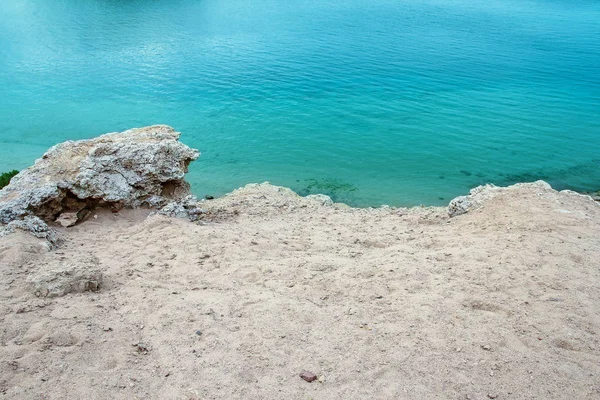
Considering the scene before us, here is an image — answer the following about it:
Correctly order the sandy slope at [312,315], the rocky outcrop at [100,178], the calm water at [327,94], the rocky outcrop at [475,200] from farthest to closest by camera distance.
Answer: the calm water at [327,94] < the rocky outcrop at [475,200] < the rocky outcrop at [100,178] < the sandy slope at [312,315]

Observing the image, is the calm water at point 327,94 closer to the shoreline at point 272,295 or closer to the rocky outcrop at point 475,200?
the rocky outcrop at point 475,200

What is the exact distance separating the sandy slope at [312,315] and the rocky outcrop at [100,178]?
747mm

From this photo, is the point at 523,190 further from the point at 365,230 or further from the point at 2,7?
the point at 2,7

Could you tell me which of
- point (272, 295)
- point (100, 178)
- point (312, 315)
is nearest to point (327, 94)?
point (100, 178)

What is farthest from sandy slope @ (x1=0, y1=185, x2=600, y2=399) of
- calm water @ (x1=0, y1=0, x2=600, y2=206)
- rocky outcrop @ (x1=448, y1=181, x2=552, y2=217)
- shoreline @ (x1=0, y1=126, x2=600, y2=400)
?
calm water @ (x1=0, y1=0, x2=600, y2=206)

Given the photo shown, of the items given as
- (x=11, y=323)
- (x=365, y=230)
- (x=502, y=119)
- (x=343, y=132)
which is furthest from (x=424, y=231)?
(x=502, y=119)

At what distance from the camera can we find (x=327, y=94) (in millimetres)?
26625

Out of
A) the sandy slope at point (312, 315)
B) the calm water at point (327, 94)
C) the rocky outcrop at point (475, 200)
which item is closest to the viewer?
the sandy slope at point (312, 315)

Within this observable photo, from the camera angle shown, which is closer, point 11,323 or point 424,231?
point 11,323

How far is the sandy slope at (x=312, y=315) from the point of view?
17.1 ft

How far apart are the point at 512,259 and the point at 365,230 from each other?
3.53 metres

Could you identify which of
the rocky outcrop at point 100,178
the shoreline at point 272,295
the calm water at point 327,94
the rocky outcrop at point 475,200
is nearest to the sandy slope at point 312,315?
the shoreline at point 272,295

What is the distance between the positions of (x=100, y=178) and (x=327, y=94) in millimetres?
18414

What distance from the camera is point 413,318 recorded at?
6.37m
